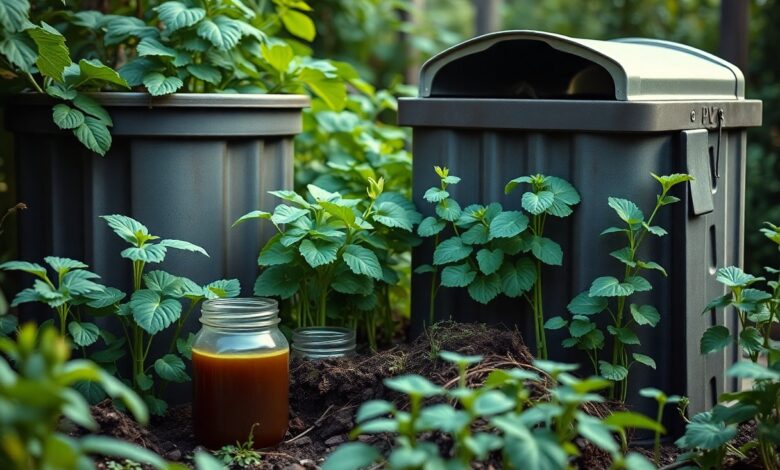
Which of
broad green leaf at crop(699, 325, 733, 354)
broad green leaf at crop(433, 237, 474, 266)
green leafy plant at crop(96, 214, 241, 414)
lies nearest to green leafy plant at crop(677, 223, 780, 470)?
broad green leaf at crop(699, 325, 733, 354)

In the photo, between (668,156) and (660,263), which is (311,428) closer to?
(660,263)

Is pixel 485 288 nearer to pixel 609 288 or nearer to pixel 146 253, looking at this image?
pixel 609 288

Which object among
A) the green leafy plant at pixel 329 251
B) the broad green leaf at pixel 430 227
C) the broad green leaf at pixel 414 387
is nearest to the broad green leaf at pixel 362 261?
the green leafy plant at pixel 329 251

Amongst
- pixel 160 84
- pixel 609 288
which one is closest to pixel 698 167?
pixel 609 288

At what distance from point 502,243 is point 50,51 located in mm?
1256

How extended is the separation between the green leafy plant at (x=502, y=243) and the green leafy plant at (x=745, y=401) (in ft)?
1.51

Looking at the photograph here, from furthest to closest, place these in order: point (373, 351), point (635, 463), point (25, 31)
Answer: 1. point (373, 351)
2. point (25, 31)
3. point (635, 463)

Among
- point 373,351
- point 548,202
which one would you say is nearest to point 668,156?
point 548,202

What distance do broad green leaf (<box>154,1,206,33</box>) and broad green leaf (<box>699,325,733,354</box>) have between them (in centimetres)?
159

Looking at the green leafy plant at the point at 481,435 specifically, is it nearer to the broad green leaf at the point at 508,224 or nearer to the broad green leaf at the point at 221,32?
the broad green leaf at the point at 508,224

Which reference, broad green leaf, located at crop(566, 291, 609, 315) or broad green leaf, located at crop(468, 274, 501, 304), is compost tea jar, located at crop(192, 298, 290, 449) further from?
broad green leaf, located at crop(566, 291, 609, 315)

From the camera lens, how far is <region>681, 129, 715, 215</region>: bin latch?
263 centimetres

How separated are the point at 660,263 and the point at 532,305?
1.16 ft

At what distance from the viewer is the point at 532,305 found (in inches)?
106
